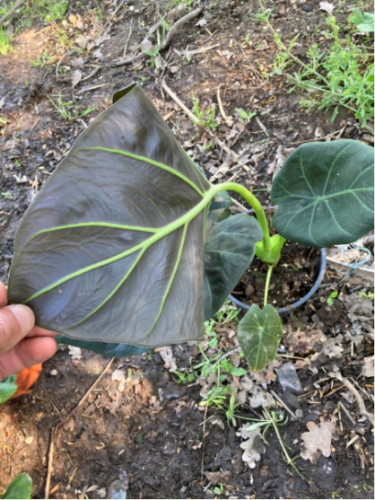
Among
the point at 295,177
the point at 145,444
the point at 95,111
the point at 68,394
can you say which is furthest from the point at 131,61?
the point at 145,444

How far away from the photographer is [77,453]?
5.03 feet

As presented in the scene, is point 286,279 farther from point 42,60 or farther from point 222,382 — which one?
point 42,60

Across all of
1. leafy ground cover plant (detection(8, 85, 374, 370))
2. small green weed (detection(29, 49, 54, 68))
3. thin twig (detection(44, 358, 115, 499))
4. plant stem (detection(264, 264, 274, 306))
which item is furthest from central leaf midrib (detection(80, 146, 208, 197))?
small green weed (detection(29, 49, 54, 68))

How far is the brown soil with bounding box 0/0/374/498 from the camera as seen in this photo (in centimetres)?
140

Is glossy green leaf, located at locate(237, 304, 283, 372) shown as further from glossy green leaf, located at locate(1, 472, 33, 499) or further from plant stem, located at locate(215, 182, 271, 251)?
glossy green leaf, located at locate(1, 472, 33, 499)

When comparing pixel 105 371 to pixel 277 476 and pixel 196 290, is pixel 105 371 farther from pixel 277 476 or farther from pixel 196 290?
pixel 196 290

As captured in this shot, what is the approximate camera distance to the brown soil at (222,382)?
1.40 metres

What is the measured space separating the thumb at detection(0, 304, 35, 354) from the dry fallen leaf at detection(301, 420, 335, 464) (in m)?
1.05

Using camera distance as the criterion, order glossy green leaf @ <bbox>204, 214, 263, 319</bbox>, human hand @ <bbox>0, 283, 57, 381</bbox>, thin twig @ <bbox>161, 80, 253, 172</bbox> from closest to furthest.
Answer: human hand @ <bbox>0, 283, 57, 381</bbox> → glossy green leaf @ <bbox>204, 214, 263, 319</bbox> → thin twig @ <bbox>161, 80, 253, 172</bbox>

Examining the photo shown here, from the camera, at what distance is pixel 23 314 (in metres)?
0.69

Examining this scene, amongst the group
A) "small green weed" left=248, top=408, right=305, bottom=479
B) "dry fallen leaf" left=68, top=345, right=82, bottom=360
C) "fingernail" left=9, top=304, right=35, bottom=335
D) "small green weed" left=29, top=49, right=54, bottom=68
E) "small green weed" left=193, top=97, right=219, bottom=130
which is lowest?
"small green weed" left=248, top=408, right=305, bottom=479

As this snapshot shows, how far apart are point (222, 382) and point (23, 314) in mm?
1001

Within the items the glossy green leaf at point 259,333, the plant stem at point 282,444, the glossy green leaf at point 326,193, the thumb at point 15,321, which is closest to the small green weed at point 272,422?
the plant stem at point 282,444

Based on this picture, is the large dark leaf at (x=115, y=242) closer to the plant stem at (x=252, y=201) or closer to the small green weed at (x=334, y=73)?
the plant stem at (x=252, y=201)
